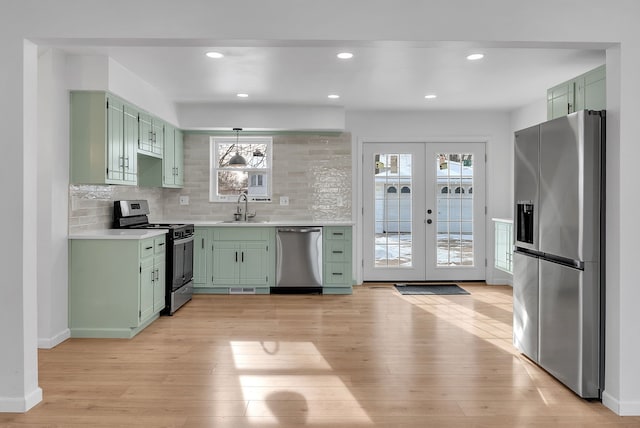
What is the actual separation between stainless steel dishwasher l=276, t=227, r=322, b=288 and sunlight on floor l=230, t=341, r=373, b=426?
2.01 m

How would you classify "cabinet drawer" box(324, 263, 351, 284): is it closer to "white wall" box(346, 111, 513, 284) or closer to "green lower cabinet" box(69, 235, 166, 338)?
"white wall" box(346, 111, 513, 284)

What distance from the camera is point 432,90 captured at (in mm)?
5074

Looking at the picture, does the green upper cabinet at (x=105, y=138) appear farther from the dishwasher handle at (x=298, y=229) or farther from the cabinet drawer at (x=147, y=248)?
the dishwasher handle at (x=298, y=229)

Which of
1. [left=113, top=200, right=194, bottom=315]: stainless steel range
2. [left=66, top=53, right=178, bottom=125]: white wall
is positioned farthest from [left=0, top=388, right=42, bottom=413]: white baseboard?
[left=66, top=53, right=178, bottom=125]: white wall

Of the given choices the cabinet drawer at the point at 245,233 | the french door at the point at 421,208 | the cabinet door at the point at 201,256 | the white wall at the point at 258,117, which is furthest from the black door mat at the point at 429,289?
the cabinet door at the point at 201,256

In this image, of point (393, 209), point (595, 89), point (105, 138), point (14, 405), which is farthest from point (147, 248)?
point (595, 89)

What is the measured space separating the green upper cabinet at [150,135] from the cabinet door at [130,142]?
125mm

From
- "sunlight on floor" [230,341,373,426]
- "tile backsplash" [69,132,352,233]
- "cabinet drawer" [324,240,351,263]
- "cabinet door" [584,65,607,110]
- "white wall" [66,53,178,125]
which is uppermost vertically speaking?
"white wall" [66,53,178,125]

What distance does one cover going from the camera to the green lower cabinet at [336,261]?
5.76 meters

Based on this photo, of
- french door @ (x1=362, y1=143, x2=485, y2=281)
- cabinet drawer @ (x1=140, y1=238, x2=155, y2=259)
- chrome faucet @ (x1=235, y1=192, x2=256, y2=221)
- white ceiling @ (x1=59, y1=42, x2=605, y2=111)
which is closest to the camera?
white ceiling @ (x1=59, y1=42, x2=605, y2=111)

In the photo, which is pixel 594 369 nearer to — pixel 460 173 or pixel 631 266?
pixel 631 266

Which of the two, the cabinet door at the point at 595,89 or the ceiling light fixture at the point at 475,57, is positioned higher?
the ceiling light fixture at the point at 475,57

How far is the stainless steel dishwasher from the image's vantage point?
5715 mm

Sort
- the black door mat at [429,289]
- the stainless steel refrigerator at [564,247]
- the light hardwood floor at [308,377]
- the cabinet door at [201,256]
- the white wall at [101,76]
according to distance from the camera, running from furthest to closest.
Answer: the black door mat at [429,289]
the cabinet door at [201,256]
the white wall at [101,76]
the stainless steel refrigerator at [564,247]
the light hardwood floor at [308,377]
